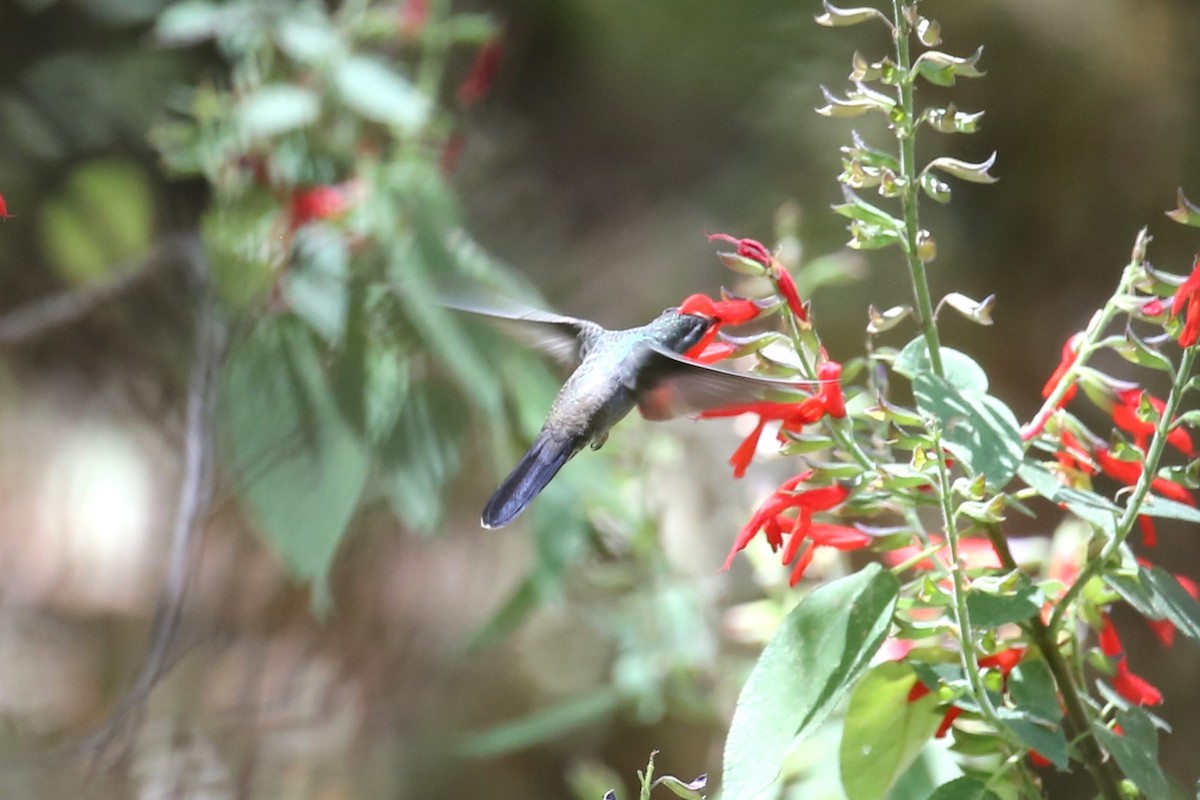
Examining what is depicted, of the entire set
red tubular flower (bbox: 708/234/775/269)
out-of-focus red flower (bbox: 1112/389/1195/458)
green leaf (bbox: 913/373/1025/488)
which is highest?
red tubular flower (bbox: 708/234/775/269)

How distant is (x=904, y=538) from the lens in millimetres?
520

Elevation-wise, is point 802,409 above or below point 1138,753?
above

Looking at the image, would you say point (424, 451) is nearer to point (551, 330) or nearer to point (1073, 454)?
point (551, 330)

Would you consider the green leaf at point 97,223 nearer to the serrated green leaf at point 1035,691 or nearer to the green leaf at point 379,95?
the green leaf at point 379,95

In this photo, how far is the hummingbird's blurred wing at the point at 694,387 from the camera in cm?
50

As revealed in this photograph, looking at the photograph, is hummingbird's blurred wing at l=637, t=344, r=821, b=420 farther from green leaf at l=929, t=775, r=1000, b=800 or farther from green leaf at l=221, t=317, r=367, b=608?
green leaf at l=221, t=317, r=367, b=608

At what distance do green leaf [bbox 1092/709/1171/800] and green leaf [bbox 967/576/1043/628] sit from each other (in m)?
0.07

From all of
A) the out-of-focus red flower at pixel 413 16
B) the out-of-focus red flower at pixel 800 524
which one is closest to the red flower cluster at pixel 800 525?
the out-of-focus red flower at pixel 800 524

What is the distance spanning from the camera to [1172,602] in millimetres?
478

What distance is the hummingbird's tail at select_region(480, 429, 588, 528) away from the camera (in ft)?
1.96

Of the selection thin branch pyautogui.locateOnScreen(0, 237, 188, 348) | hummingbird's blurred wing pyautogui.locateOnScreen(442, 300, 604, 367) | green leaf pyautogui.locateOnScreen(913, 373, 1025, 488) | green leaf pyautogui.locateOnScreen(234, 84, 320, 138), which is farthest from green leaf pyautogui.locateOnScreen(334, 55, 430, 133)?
green leaf pyautogui.locateOnScreen(913, 373, 1025, 488)

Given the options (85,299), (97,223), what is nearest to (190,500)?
(85,299)

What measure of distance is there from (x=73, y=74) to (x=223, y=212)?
117 cm

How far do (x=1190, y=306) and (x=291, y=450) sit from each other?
2.54 feet
